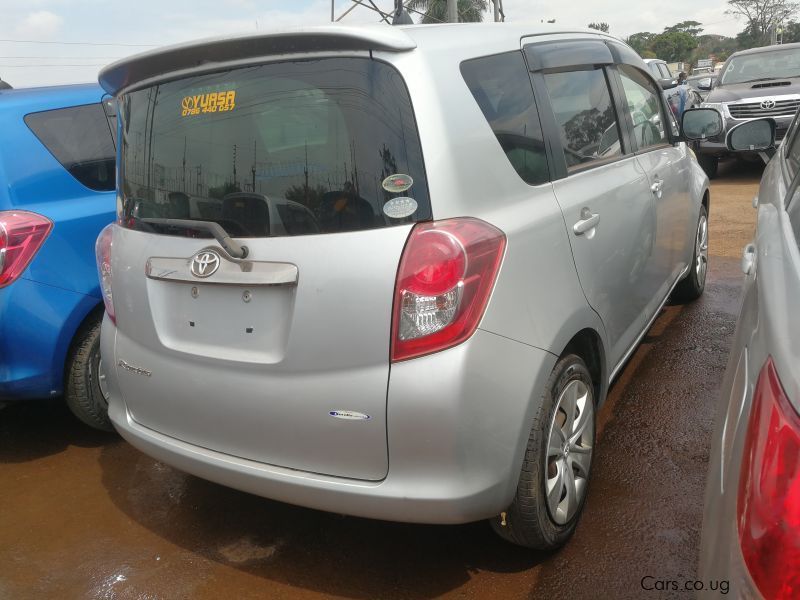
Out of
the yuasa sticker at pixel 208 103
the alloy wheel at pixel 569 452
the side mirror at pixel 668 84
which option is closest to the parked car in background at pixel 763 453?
the alloy wheel at pixel 569 452

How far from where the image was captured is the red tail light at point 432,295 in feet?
6.30

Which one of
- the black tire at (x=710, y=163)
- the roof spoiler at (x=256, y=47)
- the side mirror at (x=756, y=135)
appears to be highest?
the roof spoiler at (x=256, y=47)

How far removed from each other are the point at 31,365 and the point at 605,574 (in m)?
2.63

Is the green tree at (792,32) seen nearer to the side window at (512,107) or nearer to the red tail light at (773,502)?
the side window at (512,107)

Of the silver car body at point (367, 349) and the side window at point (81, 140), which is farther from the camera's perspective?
the side window at point (81, 140)

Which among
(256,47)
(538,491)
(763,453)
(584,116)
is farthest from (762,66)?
(763,453)

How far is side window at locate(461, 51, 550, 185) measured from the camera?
2232 mm

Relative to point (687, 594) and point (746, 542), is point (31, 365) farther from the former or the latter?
point (746, 542)

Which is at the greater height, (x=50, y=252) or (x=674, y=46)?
(x=50, y=252)

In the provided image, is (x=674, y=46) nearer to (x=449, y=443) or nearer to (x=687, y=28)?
(x=687, y=28)

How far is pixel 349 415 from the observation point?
1980mm

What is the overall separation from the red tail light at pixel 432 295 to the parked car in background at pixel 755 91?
30.8 feet

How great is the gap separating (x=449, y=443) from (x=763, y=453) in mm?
984

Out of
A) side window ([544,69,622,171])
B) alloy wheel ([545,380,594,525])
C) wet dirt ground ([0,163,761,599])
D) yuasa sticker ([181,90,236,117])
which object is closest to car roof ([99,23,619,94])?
yuasa sticker ([181,90,236,117])
